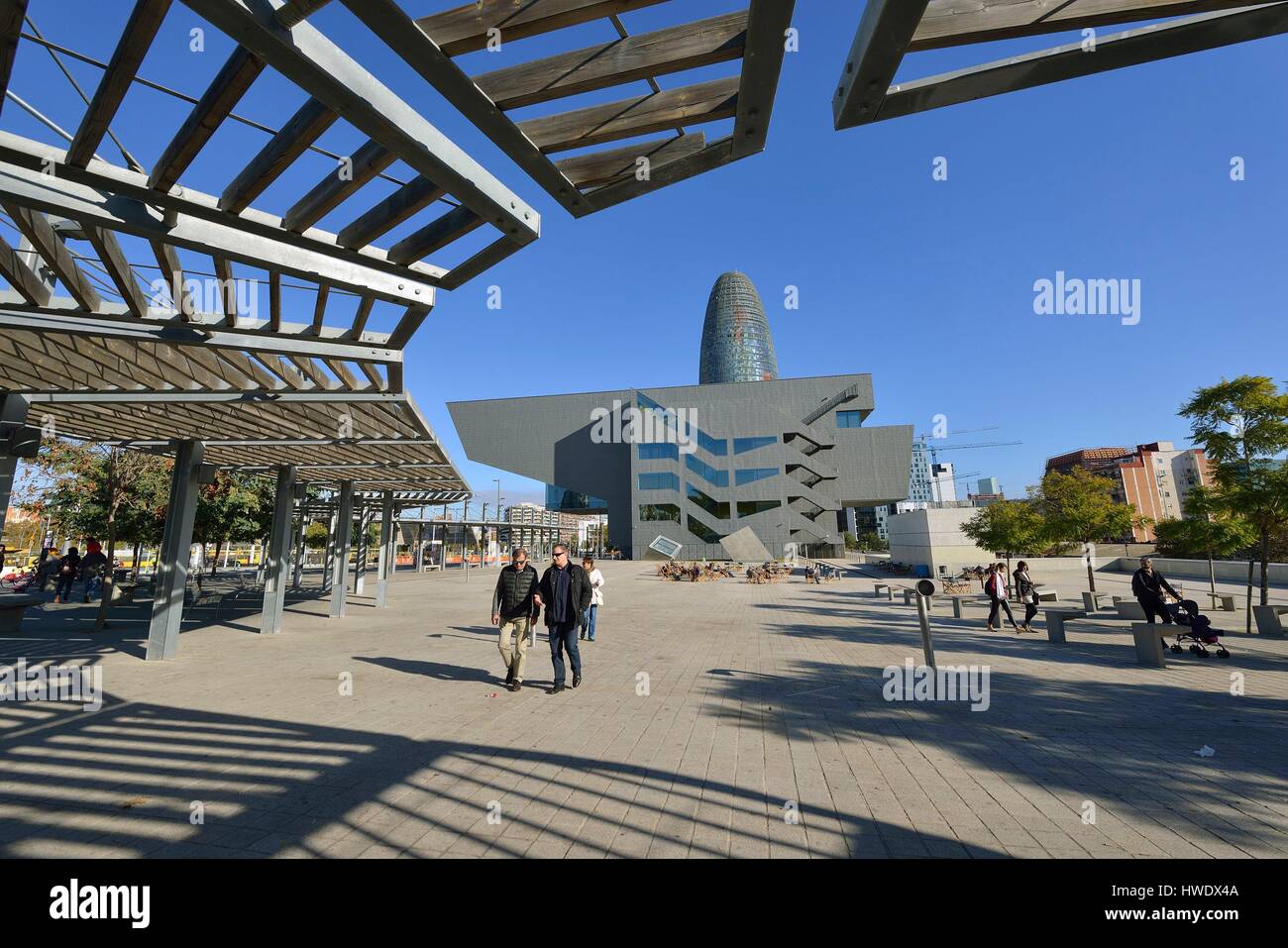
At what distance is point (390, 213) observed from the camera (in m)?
3.21

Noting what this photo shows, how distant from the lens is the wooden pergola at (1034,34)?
1904 millimetres

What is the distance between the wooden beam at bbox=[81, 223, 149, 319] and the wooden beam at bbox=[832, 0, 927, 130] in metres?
4.71

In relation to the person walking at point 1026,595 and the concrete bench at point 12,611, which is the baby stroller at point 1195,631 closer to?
the person walking at point 1026,595

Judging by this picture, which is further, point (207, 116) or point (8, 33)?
point (207, 116)

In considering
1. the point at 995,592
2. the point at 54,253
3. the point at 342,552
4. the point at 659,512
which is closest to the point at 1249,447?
the point at 995,592

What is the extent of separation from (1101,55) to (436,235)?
3313 millimetres

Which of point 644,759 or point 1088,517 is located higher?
point 1088,517

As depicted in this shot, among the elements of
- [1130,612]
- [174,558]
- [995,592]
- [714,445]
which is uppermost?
[714,445]

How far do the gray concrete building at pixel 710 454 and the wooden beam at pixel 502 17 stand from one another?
51.0 metres

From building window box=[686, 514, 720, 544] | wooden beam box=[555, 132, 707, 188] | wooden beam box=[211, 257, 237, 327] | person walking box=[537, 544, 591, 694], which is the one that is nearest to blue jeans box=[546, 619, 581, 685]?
person walking box=[537, 544, 591, 694]

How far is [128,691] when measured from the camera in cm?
685

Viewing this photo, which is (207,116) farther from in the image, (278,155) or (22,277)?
(22,277)
